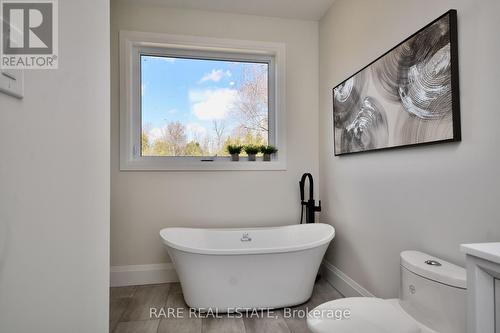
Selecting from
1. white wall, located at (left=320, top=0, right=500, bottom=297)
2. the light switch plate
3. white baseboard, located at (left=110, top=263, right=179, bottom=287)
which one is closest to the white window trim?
white wall, located at (left=320, top=0, right=500, bottom=297)

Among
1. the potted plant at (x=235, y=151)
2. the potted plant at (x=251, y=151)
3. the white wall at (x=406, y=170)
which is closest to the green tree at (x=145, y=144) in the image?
the potted plant at (x=235, y=151)

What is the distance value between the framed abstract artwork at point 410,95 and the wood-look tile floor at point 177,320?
1.38 m

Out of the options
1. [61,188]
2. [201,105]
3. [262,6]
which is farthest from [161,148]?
[61,188]

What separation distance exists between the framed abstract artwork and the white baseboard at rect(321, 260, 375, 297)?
43.2 inches

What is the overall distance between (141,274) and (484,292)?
2596mm

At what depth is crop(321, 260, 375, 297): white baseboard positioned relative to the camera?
7.06 ft

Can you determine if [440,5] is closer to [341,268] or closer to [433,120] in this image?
[433,120]

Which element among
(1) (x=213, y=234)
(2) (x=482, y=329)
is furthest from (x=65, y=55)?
(1) (x=213, y=234)

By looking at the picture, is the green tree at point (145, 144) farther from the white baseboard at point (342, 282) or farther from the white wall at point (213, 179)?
the white baseboard at point (342, 282)

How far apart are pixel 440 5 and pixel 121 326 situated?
111 inches

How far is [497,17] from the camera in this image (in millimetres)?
1144

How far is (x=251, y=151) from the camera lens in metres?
2.84

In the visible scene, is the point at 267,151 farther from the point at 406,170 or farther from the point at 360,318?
the point at 360,318

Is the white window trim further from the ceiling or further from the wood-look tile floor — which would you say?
the wood-look tile floor
